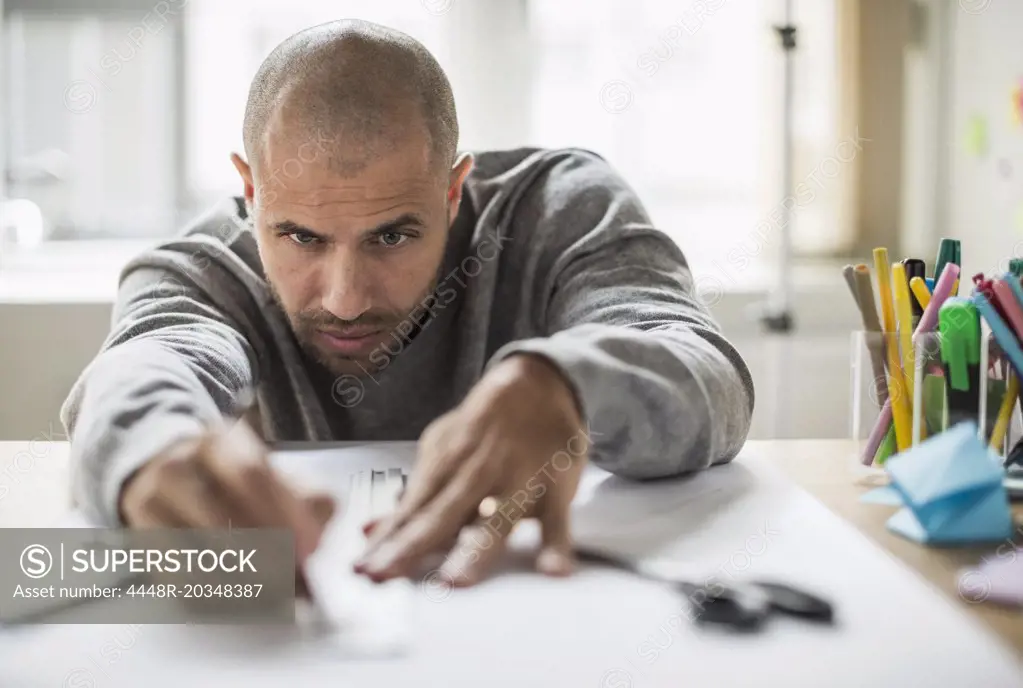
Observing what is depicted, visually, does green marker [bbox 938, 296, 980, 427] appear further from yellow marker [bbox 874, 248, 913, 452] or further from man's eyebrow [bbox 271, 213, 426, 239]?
man's eyebrow [bbox 271, 213, 426, 239]

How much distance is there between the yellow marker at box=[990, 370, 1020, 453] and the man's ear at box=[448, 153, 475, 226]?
1.49 ft

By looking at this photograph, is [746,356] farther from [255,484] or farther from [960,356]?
[255,484]

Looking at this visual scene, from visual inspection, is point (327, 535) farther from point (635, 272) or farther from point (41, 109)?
point (41, 109)

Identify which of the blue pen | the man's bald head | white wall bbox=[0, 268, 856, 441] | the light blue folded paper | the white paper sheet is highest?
the man's bald head

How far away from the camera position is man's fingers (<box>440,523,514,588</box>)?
1.57 ft

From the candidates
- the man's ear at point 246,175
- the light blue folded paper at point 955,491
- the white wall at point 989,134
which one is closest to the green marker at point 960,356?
the light blue folded paper at point 955,491

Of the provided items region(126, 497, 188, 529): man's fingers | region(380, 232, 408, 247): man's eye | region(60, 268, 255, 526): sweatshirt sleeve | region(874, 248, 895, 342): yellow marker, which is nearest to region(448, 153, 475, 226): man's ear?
region(380, 232, 408, 247): man's eye

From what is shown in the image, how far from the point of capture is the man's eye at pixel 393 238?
0.76m

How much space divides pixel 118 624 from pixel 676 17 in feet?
4.67

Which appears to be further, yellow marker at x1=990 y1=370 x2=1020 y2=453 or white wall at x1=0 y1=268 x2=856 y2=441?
white wall at x1=0 y1=268 x2=856 y2=441

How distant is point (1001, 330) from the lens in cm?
62

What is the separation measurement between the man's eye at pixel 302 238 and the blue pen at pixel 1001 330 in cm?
45

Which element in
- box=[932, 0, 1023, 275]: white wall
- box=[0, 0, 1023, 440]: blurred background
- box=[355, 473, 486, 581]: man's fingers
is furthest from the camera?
box=[0, 0, 1023, 440]: blurred background

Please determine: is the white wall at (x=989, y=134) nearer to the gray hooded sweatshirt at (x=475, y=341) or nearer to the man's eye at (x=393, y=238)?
the gray hooded sweatshirt at (x=475, y=341)
